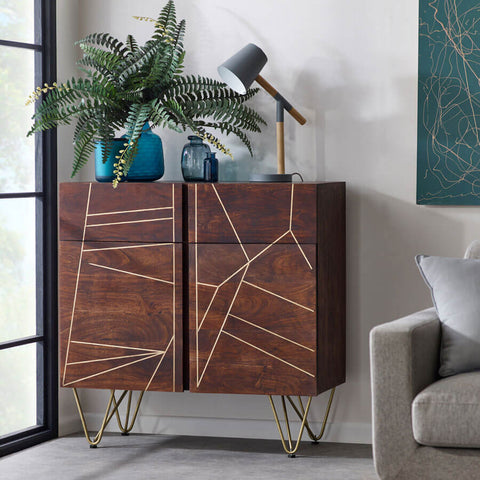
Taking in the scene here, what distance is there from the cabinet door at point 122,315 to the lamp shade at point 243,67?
675 millimetres

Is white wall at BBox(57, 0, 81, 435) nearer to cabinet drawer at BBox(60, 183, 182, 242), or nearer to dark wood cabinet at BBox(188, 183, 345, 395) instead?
cabinet drawer at BBox(60, 183, 182, 242)

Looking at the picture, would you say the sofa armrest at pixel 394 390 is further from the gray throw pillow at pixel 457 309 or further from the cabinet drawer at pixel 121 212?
the cabinet drawer at pixel 121 212

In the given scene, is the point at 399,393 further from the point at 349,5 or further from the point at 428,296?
the point at 349,5

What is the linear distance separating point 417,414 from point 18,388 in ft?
5.86

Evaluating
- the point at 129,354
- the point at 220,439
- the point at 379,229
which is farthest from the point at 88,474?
the point at 379,229

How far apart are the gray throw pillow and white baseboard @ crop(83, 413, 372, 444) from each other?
3.16 ft

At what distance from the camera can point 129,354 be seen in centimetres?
314

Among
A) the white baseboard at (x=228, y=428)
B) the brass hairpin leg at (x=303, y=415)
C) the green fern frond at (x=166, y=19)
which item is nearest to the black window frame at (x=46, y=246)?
the white baseboard at (x=228, y=428)

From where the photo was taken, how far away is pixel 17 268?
3373 mm

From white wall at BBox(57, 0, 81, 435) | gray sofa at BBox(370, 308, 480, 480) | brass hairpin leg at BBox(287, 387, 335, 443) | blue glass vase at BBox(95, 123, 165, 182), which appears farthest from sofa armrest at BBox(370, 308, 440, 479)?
white wall at BBox(57, 0, 81, 435)

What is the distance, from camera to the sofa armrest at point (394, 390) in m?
2.38

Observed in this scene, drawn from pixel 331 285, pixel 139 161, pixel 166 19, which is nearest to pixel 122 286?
pixel 139 161

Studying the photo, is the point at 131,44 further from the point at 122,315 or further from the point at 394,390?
the point at 394,390

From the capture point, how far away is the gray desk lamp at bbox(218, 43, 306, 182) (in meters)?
3.10
